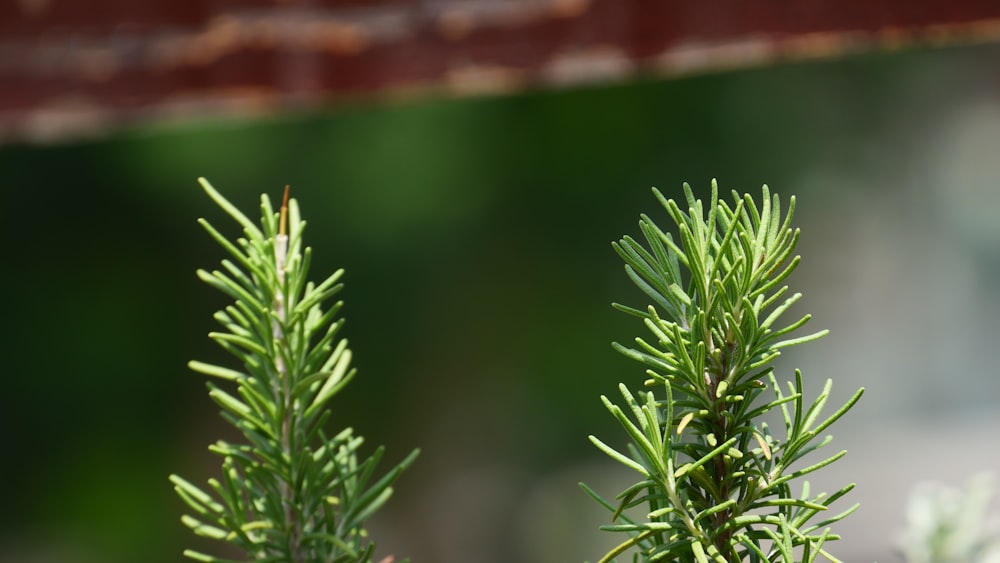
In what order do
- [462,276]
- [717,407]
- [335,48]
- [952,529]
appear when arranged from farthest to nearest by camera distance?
[462,276], [335,48], [952,529], [717,407]

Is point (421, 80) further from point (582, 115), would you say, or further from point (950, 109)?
point (950, 109)

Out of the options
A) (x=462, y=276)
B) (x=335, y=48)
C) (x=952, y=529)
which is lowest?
(x=952, y=529)

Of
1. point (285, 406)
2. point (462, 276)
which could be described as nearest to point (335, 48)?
point (285, 406)

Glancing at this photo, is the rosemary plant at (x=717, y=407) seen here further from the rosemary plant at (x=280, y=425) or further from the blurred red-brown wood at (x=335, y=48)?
the blurred red-brown wood at (x=335, y=48)

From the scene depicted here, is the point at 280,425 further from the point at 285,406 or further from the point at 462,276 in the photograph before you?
the point at 462,276

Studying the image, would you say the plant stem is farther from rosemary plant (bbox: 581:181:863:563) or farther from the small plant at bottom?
the small plant at bottom

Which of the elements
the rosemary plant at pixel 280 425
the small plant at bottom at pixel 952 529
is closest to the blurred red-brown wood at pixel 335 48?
the small plant at bottom at pixel 952 529

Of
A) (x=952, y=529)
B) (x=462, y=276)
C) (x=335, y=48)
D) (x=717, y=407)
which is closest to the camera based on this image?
(x=717, y=407)

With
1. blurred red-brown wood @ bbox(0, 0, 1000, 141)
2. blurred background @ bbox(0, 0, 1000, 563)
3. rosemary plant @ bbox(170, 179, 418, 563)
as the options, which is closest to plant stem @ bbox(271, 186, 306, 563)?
rosemary plant @ bbox(170, 179, 418, 563)

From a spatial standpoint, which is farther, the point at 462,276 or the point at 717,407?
the point at 462,276
